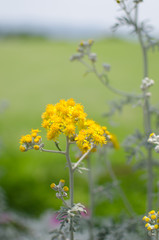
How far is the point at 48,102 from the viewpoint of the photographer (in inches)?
242

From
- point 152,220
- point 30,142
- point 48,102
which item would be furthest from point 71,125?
point 48,102

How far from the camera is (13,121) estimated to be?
555cm

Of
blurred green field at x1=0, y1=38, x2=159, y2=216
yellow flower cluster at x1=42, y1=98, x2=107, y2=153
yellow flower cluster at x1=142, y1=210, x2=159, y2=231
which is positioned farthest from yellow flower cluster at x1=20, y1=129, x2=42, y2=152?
blurred green field at x1=0, y1=38, x2=159, y2=216

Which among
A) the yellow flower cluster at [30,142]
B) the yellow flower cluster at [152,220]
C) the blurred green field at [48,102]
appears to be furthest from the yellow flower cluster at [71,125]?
the blurred green field at [48,102]

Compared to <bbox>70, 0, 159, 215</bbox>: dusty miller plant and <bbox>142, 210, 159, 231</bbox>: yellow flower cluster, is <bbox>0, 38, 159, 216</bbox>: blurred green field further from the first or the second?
<bbox>142, 210, 159, 231</bbox>: yellow flower cluster

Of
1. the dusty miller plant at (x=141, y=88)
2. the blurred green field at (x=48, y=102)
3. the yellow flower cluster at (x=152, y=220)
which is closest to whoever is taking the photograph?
the yellow flower cluster at (x=152, y=220)

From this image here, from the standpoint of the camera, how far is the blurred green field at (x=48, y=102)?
3289 millimetres

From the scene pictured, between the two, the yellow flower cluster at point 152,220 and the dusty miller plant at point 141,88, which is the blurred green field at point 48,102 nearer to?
the dusty miller plant at point 141,88

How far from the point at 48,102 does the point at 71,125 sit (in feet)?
16.4

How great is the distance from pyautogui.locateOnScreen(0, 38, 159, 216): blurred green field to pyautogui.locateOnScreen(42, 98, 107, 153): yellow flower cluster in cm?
87

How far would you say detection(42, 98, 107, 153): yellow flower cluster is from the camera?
3.90 feet

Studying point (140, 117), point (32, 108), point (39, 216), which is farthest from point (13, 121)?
point (39, 216)

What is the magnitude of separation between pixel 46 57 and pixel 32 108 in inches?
131

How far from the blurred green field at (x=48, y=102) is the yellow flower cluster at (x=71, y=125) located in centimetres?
87
